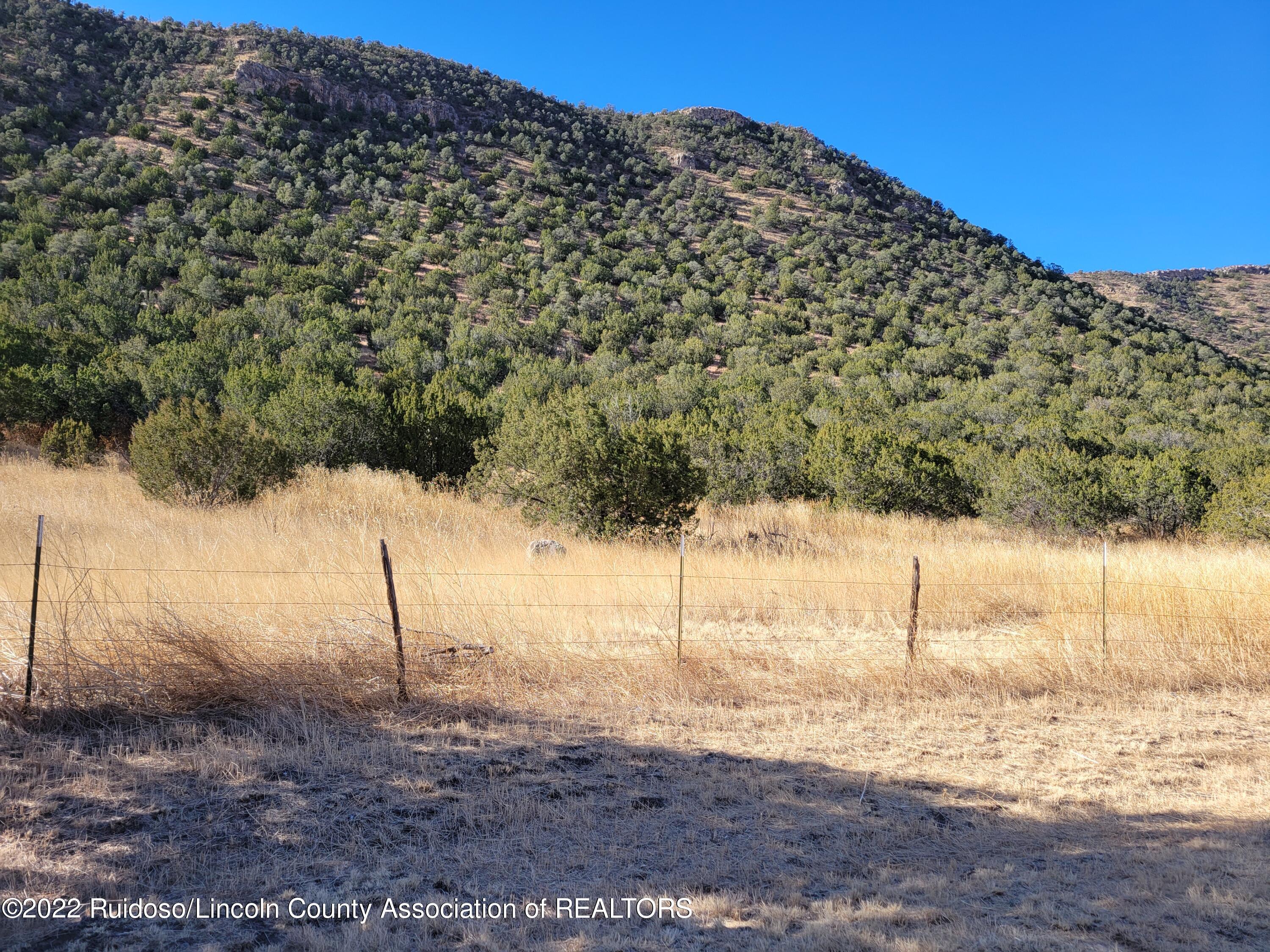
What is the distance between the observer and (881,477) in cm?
2034

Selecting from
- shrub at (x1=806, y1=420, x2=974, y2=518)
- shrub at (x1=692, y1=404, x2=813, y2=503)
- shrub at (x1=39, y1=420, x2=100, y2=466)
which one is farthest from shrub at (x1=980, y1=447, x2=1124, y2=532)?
shrub at (x1=39, y1=420, x2=100, y2=466)

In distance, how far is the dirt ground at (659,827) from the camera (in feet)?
10.9

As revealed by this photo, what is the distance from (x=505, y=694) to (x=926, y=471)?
1771 cm

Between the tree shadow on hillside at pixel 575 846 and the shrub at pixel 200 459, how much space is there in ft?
31.2

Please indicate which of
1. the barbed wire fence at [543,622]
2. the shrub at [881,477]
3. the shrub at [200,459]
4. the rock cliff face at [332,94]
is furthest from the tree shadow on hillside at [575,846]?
the rock cliff face at [332,94]

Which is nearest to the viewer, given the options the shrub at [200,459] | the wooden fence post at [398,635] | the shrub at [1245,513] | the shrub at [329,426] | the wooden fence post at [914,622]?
the wooden fence post at [398,635]

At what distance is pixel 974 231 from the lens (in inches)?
2682

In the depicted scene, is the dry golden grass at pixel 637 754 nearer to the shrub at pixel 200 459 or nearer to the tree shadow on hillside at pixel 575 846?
the tree shadow on hillside at pixel 575 846

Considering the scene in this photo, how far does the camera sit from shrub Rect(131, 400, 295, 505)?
13.6 m

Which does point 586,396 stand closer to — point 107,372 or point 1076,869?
point 1076,869

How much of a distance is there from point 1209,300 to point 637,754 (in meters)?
101

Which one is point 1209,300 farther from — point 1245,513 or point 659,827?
point 659,827

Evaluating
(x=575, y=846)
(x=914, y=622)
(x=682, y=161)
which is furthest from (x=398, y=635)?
(x=682, y=161)

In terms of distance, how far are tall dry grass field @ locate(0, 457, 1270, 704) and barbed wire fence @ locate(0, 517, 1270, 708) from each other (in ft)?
0.09
